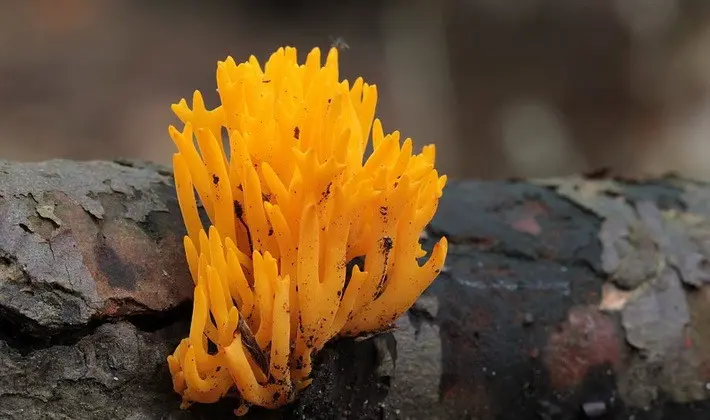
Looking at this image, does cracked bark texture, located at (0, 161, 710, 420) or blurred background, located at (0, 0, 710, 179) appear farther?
blurred background, located at (0, 0, 710, 179)

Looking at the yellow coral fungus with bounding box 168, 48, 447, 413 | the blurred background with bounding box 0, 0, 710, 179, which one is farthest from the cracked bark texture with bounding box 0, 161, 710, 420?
the blurred background with bounding box 0, 0, 710, 179

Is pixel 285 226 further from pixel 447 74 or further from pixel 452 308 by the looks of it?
pixel 447 74

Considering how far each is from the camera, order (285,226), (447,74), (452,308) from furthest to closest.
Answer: (447,74), (452,308), (285,226)

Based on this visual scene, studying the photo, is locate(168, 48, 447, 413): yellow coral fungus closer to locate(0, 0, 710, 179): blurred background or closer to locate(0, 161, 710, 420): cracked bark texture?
locate(0, 161, 710, 420): cracked bark texture

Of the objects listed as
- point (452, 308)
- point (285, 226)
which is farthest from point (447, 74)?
point (285, 226)

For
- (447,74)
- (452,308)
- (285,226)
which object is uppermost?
(285,226)

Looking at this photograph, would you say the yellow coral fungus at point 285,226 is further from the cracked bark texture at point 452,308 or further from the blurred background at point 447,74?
the blurred background at point 447,74

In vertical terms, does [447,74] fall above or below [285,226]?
below

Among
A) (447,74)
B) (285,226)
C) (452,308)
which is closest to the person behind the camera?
(285,226)
